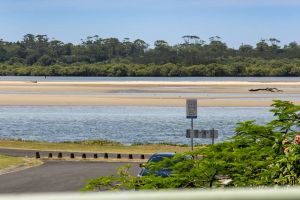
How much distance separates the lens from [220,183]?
9141 mm

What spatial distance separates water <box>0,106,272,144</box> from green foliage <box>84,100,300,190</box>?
137 feet

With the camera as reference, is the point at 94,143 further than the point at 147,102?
No

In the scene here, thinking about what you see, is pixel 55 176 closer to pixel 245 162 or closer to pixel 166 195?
pixel 245 162

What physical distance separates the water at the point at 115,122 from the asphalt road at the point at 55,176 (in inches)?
799

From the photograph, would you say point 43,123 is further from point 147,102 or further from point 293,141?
point 293,141

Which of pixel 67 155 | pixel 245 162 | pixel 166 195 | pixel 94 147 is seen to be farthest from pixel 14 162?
pixel 166 195

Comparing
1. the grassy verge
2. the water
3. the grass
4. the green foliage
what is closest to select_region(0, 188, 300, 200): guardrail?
the green foliage

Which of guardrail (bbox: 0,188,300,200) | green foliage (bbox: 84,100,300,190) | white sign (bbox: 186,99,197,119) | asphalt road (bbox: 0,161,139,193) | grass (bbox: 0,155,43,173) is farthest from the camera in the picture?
grass (bbox: 0,155,43,173)

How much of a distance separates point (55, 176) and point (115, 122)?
45.6 meters

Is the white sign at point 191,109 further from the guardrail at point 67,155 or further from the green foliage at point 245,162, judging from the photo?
the green foliage at point 245,162

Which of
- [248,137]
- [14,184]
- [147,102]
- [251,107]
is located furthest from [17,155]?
[147,102]

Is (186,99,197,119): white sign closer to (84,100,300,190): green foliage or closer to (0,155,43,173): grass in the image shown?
(0,155,43,173): grass

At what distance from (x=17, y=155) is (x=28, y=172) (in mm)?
7969

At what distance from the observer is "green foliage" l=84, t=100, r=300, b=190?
8.12 metres
